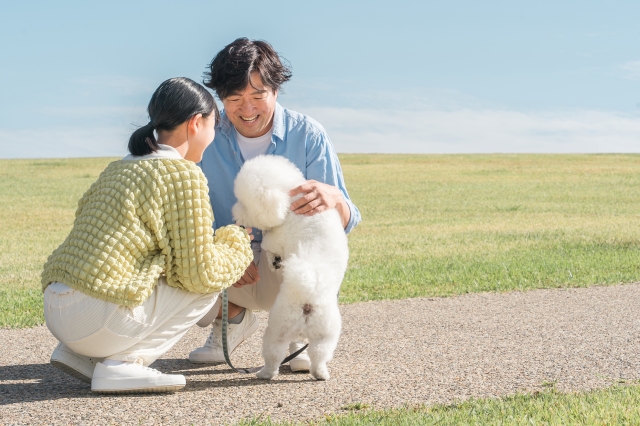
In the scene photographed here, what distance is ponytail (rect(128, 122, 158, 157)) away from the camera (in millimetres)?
4059

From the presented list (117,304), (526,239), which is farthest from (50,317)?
(526,239)

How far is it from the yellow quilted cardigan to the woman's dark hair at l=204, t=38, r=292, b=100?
979 millimetres

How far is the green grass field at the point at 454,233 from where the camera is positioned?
828 cm

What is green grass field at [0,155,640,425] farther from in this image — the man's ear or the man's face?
the man's face

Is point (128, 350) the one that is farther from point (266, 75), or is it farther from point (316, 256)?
point (266, 75)

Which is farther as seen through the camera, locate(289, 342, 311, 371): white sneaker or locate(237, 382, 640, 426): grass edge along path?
locate(289, 342, 311, 371): white sneaker

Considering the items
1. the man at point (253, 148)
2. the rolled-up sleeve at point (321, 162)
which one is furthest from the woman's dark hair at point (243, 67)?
the rolled-up sleeve at point (321, 162)

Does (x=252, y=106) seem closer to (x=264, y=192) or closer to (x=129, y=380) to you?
(x=264, y=192)

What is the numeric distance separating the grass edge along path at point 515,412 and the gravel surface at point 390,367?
15cm

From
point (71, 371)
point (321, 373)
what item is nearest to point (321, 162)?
point (321, 373)

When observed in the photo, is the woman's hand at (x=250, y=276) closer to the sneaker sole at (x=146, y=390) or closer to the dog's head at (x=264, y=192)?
the dog's head at (x=264, y=192)

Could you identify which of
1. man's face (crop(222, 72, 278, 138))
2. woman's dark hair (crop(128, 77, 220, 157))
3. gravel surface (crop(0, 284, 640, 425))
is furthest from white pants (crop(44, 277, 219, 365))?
man's face (crop(222, 72, 278, 138))

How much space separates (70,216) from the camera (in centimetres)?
1866

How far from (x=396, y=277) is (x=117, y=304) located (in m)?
5.12
